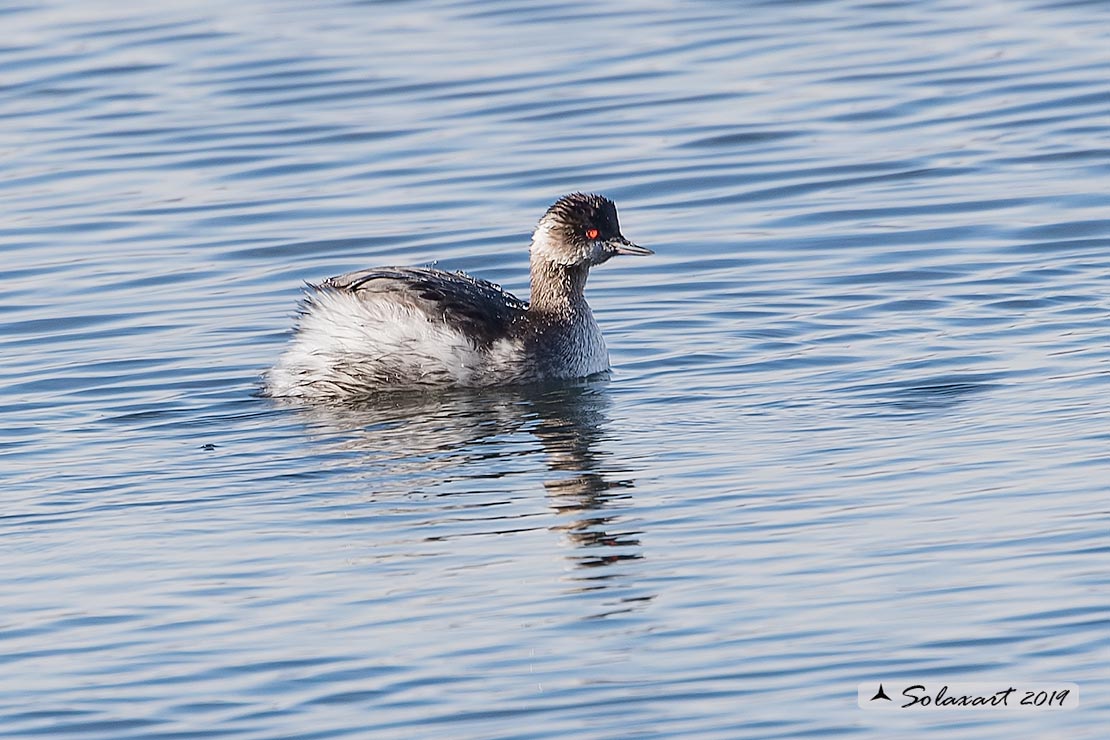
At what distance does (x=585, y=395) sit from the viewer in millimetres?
10781

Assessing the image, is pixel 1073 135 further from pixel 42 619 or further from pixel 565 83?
pixel 42 619

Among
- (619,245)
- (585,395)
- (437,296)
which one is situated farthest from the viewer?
(619,245)

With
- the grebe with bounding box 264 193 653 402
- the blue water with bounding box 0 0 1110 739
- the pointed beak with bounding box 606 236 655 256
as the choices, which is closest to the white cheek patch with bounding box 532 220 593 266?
the pointed beak with bounding box 606 236 655 256

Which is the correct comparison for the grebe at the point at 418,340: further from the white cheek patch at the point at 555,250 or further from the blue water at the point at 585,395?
the white cheek patch at the point at 555,250

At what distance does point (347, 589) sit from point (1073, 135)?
9363 mm

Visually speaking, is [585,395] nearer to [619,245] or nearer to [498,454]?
[619,245]

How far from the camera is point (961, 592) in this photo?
24.4 feet

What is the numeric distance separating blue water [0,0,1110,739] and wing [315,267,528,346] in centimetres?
34

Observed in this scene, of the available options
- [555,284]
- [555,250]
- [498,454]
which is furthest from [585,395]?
[498,454]

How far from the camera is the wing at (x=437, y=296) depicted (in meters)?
10.7

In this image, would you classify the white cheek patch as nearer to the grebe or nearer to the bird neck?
the bird neck

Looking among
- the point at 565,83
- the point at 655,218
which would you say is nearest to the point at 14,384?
the point at 655,218

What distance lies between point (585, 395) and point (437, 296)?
0.83 m

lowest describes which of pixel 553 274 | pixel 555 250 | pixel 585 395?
pixel 585 395
